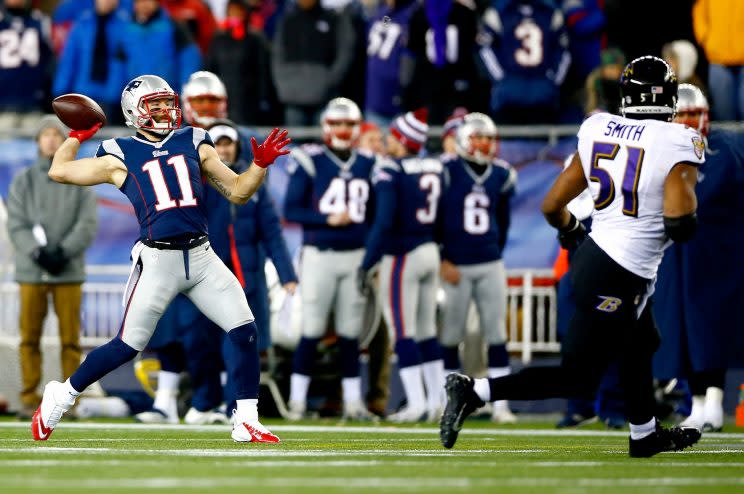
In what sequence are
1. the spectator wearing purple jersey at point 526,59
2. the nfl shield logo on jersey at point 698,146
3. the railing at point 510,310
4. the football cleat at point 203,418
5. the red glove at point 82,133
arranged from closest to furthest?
the nfl shield logo on jersey at point 698,146
the red glove at point 82,133
the football cleat at point 203,418
the railing at point 510,310
the spectator wearing purple jersey at point 526,59

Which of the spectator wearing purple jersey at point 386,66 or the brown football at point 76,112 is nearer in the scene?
the brown football at point 76,112

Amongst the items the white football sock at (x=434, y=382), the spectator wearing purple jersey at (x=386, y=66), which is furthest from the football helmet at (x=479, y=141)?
the spectator wearing purple jersey at (x=386, y=66)

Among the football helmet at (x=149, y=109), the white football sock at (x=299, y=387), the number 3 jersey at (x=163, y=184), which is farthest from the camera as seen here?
the white football sock at (x=299, y=387)

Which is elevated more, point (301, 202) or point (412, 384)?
point (301, 202)

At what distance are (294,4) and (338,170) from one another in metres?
3.58

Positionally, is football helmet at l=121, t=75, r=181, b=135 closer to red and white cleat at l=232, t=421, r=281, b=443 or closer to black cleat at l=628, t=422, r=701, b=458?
red and white cleat at l=232, t=421, r=281, b=443

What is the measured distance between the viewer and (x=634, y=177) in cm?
693

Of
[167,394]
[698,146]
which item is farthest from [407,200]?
[698,146]

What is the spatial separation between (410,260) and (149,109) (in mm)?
4177

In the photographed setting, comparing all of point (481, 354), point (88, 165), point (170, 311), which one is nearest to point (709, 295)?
point (481, 354)

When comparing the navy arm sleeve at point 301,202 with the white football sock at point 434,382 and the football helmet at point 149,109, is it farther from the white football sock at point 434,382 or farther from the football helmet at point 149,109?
the football helmet at point 149,109

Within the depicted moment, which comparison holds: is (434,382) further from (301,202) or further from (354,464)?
(354,464)

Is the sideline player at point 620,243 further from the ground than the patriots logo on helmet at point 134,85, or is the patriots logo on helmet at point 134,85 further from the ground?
the patriots logo on helmet at point 134,85

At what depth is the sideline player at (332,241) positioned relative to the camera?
11391 millimetres
